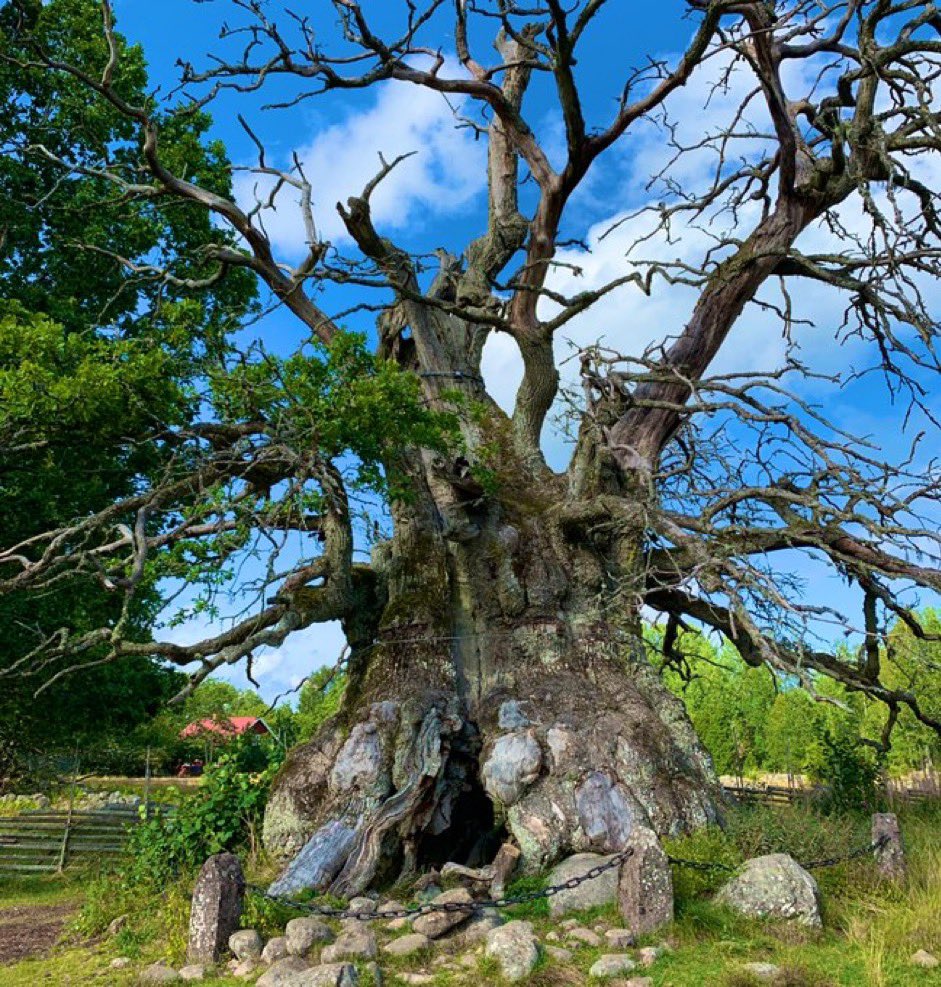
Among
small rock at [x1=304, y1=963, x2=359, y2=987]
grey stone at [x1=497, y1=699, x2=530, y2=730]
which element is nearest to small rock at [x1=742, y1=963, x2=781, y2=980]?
small rock at [x1=304, y1=963, x2=359, y2=987]

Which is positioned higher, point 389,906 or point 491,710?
point 491,710

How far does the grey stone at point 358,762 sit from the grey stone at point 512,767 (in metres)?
1.15

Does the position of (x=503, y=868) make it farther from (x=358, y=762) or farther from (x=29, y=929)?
(x=29, y=929)

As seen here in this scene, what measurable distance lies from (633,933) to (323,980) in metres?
2.26

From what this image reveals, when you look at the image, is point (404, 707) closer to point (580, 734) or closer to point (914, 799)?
point (580, 734)

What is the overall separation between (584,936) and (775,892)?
155 centimetres

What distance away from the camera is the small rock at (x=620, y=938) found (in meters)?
6.05

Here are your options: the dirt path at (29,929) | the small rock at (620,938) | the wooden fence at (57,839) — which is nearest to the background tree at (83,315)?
the wooden fence at (57,839)

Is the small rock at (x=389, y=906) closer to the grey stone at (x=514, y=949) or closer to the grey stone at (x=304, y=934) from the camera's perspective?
the grey stone at (x=304, y=934)

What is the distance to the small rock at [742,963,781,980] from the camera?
5410 millimetres

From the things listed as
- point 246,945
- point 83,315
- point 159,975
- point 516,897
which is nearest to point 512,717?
point 516,897

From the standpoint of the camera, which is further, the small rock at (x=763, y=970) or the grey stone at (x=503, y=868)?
the grey stone at (x=503, y=868)

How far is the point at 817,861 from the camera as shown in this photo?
7238mm

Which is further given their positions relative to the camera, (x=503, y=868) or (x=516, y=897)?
(x=503, y=868)
